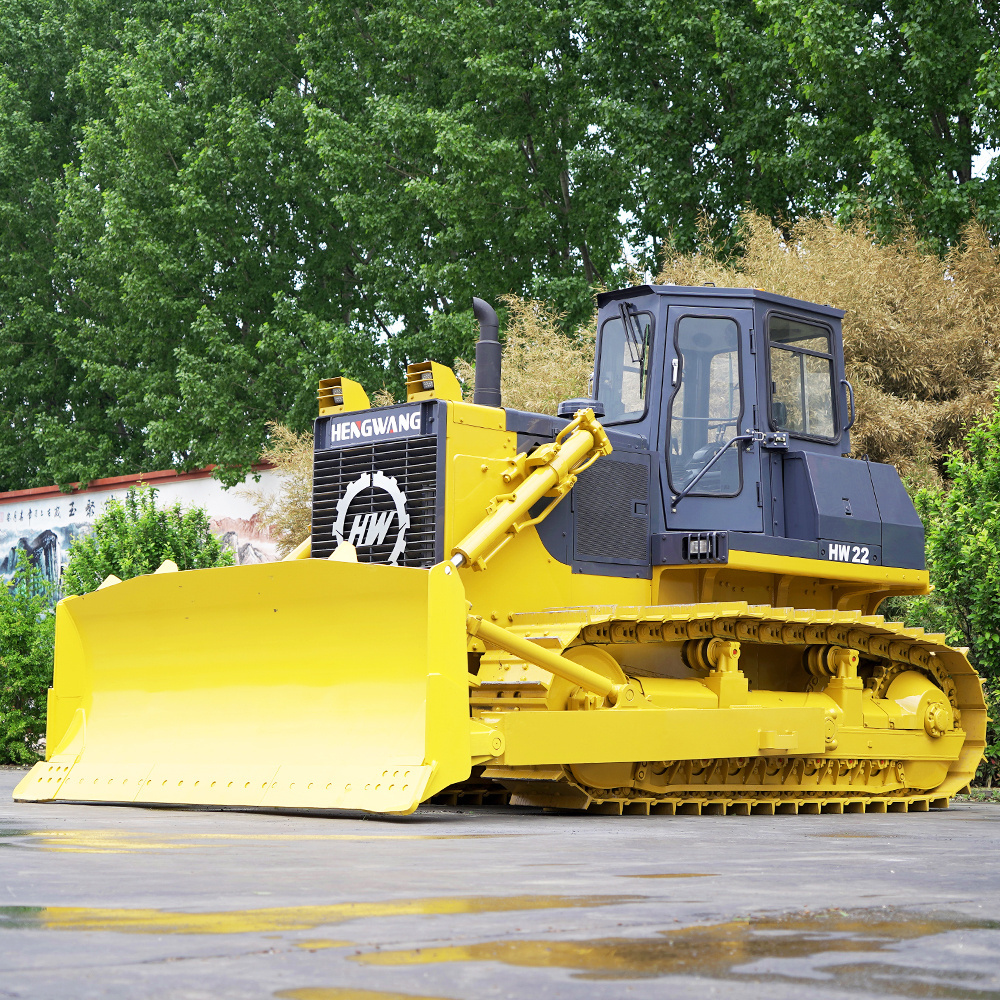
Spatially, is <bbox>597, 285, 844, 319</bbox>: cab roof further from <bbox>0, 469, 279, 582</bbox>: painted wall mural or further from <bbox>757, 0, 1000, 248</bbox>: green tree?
<bbox>0, 469, 279, 582</bbox>: painted wall mural

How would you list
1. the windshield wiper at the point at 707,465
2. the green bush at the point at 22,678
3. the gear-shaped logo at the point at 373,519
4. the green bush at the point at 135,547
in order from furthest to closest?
the green bush at the point at 135,547, the green bush at the point at 22,678, the windshield wiper at the point at 707,465, the gear-shaped logo at the point at 373,519

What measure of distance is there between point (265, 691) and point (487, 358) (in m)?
2.85

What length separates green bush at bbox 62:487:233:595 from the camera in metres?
17.0

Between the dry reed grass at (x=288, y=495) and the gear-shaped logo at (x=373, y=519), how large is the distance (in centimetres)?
1329

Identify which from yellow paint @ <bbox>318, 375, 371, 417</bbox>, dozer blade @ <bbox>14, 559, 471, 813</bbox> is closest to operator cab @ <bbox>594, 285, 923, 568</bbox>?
yellow paint @ <bbox>318, 375, 371, 417</bbox>

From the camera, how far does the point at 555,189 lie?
27.4 meters

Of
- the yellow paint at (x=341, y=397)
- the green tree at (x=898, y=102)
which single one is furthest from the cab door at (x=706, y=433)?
the green tree at (x=898, y=102)

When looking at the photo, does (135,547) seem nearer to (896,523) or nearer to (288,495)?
(288,495)

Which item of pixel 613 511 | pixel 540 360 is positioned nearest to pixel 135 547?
pixel 540 360

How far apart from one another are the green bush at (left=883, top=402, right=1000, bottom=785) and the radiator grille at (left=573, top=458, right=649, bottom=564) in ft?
11.7

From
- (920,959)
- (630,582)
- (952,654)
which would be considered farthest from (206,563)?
(920,959)

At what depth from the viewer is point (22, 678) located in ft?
51.7

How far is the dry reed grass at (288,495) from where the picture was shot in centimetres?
2392

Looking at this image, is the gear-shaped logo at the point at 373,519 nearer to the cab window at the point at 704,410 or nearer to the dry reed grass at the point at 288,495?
the cab window at the point at 704,410
